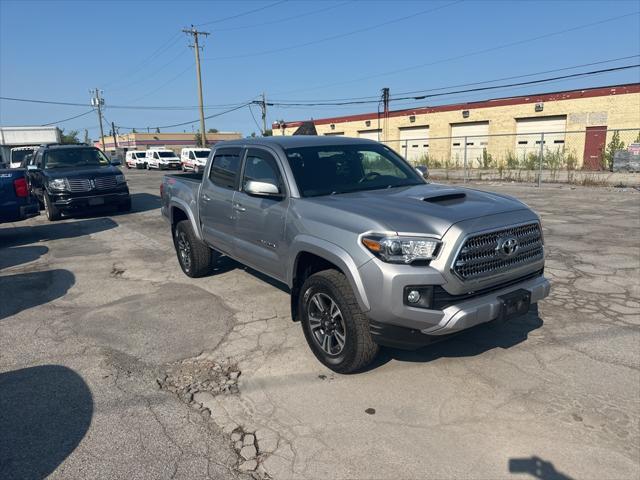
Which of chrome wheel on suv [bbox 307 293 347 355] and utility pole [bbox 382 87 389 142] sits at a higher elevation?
utility pole [bbox 382 87 389 142]

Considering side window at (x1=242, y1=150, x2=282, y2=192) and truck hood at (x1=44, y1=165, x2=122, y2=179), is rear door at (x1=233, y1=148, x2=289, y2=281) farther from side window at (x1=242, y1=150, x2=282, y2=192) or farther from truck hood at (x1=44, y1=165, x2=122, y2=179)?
truck hood at (x1=44, y1=165, x2=122, y2=179)

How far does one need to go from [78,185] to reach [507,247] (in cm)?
1136

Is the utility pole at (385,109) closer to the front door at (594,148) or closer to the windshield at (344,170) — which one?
the front door at (594,148)

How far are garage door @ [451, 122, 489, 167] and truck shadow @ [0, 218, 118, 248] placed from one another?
26030mm

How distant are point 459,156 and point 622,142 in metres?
10.4

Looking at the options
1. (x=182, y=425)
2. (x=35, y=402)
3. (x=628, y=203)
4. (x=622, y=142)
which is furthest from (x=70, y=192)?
(x=622, y=142)

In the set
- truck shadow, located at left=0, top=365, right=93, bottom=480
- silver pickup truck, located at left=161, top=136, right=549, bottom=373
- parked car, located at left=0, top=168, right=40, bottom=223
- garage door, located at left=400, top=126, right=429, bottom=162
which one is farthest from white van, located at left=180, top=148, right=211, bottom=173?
truck shadow, located at left=0, top=365, right=93, bottom=480

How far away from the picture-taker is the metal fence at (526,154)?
2320cm

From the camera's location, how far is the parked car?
872 centimetres

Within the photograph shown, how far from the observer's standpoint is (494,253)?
332 cm

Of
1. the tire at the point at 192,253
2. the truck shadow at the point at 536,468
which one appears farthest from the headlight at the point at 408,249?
the tire at the point at 192,253

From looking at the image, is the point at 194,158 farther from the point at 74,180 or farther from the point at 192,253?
the point at 192,253

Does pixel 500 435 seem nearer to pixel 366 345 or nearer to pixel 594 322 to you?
pixel 366 345

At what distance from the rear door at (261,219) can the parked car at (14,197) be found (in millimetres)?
6277
